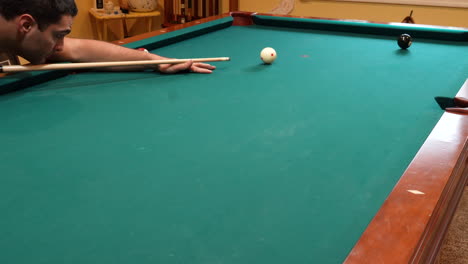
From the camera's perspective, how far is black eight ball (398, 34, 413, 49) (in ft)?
7.64

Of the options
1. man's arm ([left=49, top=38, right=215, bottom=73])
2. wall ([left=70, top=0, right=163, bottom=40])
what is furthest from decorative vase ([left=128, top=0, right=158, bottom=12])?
man's arm ([left=49, top=38, right=215, bottom=73])

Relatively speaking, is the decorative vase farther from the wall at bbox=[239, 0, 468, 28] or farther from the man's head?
the man's head

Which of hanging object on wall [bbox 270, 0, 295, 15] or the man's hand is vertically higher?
hanging object on wall [bbox 270, 0, 295, 15]

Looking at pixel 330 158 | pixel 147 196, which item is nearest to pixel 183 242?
pixel 147 196

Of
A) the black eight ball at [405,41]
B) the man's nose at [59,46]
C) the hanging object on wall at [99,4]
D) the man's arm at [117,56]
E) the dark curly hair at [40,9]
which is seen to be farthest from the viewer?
the hanging object on wall at [99,4]

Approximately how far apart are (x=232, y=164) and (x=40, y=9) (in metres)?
0.83

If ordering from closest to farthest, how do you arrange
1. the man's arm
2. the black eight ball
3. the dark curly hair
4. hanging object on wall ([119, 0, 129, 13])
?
1. the dark curly hair
2. the man's arm
3. the black eight ball
4. hanging object on wall ([119, 0, 129, 13])

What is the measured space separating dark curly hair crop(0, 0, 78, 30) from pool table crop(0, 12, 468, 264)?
0.25 meters

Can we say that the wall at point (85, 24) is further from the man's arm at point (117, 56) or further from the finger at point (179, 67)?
the finger at point (179, 67)

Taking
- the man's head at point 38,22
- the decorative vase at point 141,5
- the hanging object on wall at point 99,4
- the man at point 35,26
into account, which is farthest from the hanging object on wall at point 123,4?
the man's head at point 38,22

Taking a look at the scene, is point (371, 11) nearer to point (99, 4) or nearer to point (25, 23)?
point (99, 4)

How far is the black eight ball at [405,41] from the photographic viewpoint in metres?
2.33

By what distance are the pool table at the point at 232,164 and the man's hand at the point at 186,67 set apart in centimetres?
3

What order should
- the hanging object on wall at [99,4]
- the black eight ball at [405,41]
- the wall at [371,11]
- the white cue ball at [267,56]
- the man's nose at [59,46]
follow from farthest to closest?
the hanging object on wall at [99,4] < the wall at [371,11] < the black eight ball at [405,41] < the white cue ball at [267,56] < the man's nose at [59,46]
